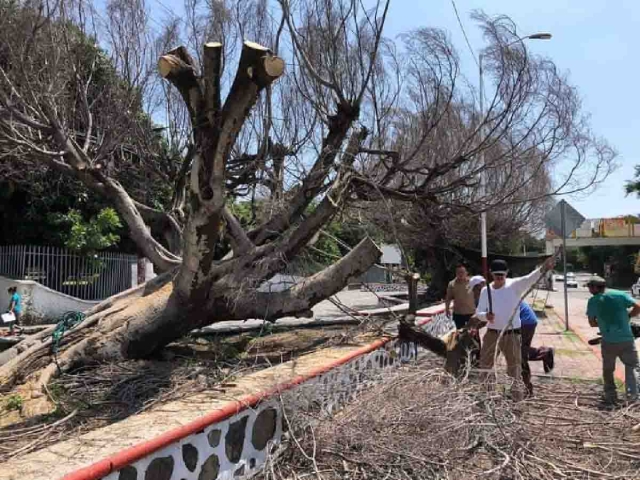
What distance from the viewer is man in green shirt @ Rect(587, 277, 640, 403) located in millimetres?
6125

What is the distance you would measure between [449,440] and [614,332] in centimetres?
315

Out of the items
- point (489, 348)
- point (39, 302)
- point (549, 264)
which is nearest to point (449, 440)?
point (549, 264)

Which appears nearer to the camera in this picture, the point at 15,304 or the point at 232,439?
the point at 232,439

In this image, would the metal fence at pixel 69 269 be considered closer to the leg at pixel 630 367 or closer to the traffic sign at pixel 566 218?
the traffic sign at pixel 566 218

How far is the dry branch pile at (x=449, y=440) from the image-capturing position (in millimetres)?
3852

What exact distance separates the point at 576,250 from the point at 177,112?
62.9m

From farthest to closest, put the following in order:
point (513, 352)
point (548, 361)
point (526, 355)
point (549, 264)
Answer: point (548, 361)
point (526, 355)
point (513, 352)
point (549, 264)

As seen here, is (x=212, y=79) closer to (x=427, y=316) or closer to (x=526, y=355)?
(x=526, y=355)

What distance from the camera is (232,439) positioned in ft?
11.9

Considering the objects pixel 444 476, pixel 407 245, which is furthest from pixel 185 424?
pixel 407 245

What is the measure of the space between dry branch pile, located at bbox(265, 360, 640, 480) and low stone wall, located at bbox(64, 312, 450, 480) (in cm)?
15

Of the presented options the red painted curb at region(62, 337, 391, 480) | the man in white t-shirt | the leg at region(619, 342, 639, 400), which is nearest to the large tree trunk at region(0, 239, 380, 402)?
the man in white t-shirt

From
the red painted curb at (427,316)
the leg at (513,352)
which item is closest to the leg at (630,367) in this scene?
the leg at (513,352)

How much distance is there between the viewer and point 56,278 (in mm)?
15648
